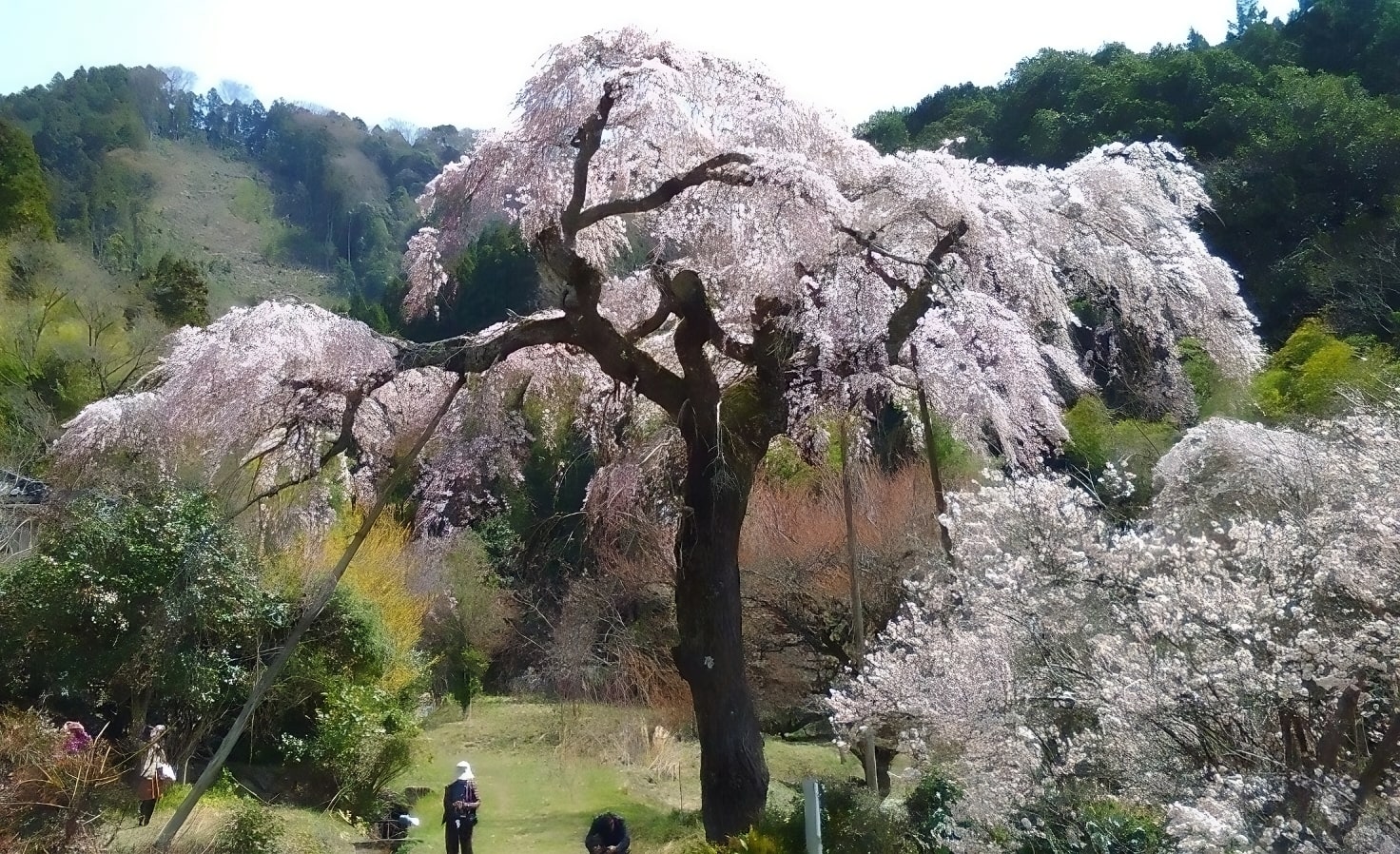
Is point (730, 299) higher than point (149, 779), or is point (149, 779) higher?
point (730, 299)

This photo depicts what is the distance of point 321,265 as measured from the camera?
56.7 m

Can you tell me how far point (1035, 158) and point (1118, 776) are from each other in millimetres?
20082

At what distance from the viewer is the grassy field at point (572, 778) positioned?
1203cm

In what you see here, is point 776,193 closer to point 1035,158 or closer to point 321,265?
point 1035,158

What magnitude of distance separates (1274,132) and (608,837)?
19.7m

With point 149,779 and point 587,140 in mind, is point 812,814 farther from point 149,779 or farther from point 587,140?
point 149,779

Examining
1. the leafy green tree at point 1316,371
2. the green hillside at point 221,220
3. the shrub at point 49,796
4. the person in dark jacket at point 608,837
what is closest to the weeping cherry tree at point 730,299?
the person in dark jacket at point 608,837

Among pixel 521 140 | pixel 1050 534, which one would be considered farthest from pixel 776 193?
pixel 1050 534

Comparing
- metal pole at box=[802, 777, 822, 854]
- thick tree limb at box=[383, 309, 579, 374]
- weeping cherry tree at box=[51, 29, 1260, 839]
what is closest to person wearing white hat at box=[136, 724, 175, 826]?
weeping cherry tree at box=[51, 29, 1260, 839]

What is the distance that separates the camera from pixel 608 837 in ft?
26.9

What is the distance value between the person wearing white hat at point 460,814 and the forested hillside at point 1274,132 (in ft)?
39.7

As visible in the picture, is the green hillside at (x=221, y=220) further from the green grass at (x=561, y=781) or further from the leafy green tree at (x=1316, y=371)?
the leafy green tree at (x=1316, y=371)

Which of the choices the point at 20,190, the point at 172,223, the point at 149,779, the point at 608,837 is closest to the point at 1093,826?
the point at 608,837

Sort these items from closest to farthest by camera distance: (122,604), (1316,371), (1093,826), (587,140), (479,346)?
1. (1093,826)
2. (587,140)
3. (479,346)
4. (122,604)
5. (1316,371)
